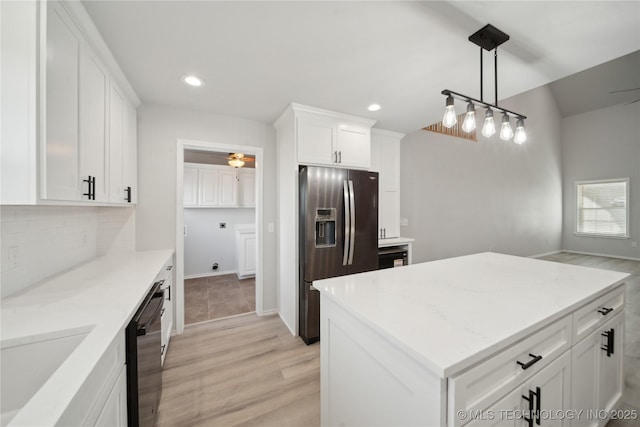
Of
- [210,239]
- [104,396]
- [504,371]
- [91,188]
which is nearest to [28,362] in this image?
[104,396]

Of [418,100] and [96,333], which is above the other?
[418,100]

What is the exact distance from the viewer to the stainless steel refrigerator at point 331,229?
2.47 m

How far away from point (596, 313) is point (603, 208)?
8227mm

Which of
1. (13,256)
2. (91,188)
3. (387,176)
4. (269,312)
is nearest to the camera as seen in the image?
(13,256)

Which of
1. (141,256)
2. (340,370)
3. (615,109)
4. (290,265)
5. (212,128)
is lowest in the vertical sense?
(340,370)

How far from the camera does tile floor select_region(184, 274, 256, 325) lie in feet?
10.4

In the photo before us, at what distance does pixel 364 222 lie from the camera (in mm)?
2721

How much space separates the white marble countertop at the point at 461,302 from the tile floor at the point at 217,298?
242 cm

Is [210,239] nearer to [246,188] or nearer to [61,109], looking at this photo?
[246,188]

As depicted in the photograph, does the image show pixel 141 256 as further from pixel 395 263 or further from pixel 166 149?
pixel 395 263

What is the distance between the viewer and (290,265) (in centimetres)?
271

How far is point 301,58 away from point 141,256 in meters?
2.27

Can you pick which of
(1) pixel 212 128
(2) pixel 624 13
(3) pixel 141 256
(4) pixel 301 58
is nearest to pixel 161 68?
(1) pixel 212 128

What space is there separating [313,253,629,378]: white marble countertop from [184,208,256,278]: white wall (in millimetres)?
4238
